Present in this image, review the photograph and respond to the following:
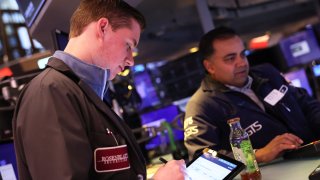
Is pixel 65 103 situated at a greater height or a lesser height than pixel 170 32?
lesser

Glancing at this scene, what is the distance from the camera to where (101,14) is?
1263 millimetres

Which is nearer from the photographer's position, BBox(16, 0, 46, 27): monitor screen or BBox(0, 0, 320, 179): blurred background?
BBox(16, 0, 46, 27): monitor screen

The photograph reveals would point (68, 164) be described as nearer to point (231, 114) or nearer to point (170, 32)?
point (231, 114)

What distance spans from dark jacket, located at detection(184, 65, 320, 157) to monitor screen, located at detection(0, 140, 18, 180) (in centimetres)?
91

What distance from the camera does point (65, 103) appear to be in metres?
1.05

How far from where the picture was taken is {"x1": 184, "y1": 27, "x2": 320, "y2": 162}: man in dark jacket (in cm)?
217

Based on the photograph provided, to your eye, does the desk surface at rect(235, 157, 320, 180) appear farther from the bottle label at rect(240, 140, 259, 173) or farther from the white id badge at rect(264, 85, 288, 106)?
the white id badge at rect(264, 85, 288, 106)

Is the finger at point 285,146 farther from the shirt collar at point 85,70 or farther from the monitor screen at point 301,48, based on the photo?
the monitor screen at point 301,48

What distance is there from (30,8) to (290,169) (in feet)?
5.18

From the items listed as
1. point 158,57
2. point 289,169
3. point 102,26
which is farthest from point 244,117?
point 158,57

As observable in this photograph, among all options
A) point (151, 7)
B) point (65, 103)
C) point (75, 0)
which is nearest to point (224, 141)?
point (75, 0)

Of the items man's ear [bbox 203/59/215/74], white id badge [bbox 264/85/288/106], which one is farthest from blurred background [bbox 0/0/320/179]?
white id badge [bbox 264/85/288/106]

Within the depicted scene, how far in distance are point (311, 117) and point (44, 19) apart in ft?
5.32

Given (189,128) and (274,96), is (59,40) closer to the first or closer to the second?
(189,128)
